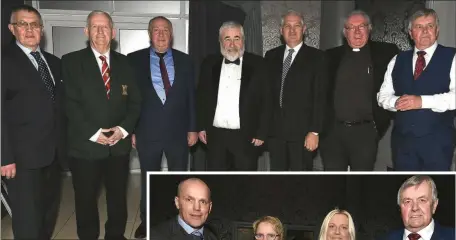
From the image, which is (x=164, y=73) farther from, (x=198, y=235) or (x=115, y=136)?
(x=198, y=235)

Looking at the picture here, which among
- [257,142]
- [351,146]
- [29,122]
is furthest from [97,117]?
[351,146]

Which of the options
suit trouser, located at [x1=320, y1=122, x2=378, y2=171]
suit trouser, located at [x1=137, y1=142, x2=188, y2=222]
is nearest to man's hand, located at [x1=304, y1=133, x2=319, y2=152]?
suit trouser, located at [x1=320, y1=122, x2=378, y2=171]

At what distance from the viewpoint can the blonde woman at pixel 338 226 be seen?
1686mm

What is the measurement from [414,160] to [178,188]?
1.47 meters

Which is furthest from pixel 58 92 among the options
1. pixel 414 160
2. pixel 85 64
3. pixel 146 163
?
pixel 414 160

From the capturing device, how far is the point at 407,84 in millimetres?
2510

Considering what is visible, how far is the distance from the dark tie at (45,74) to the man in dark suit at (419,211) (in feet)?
5.72

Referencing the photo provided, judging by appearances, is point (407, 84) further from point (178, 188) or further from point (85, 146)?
point (85, 146)

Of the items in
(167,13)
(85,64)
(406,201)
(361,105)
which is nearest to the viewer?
(406,201)

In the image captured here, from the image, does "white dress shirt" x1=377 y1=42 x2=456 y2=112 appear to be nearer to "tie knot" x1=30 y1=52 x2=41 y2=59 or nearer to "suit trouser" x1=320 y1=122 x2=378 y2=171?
"suit trouser" x1=320 y1=122 x2=378 y2=171

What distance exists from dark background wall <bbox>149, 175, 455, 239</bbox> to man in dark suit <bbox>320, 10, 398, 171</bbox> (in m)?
1.06

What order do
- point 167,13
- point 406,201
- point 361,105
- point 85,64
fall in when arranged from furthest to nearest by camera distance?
point 167,13
point 361,105
point 85,64
point 406,201

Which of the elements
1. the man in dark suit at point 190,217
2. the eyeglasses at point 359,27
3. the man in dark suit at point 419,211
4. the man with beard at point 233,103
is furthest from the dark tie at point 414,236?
the eyeglasses at point 359,27

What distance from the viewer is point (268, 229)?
1.69 meters
